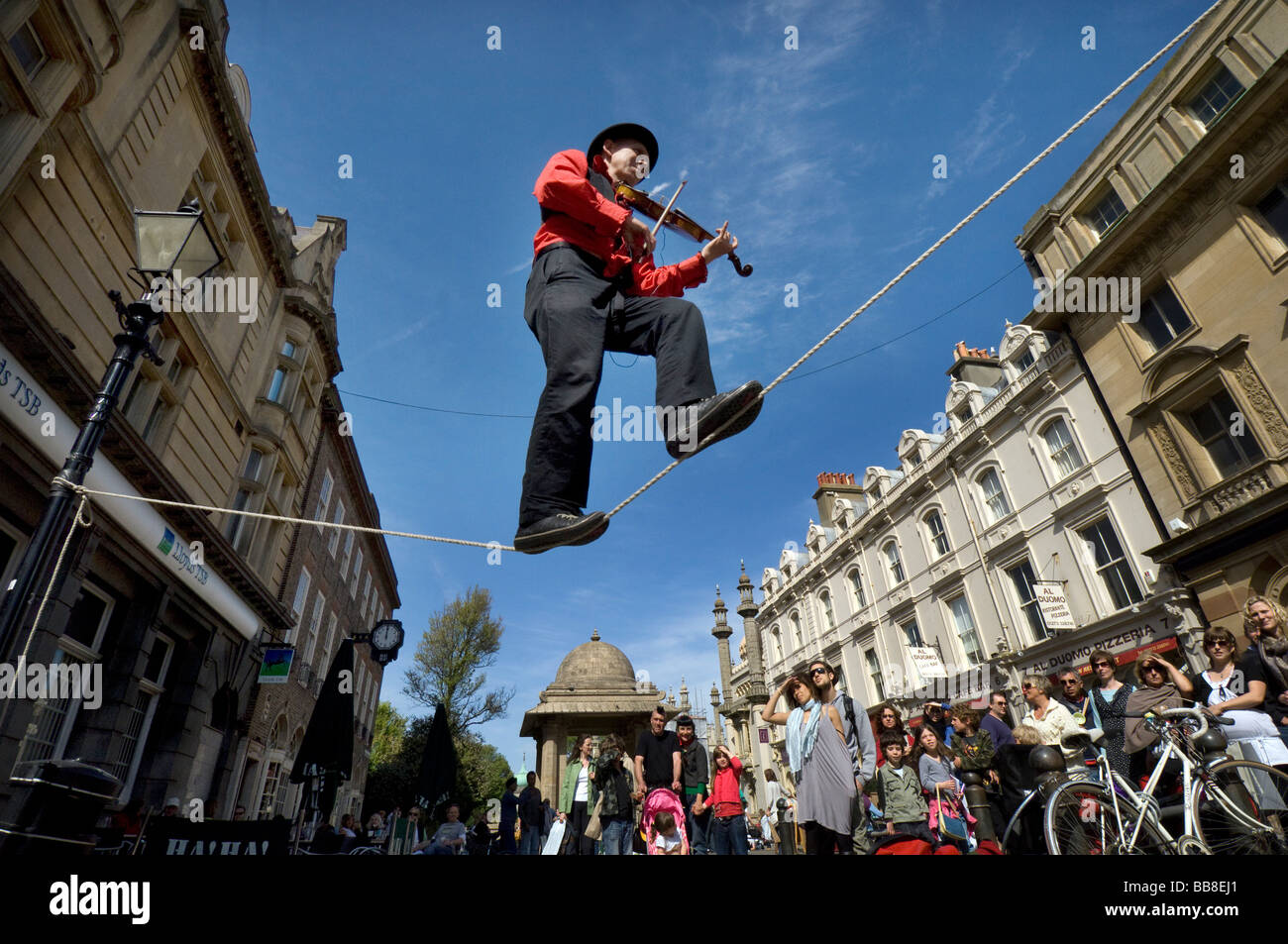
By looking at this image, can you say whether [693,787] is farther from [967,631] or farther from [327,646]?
[327,646]

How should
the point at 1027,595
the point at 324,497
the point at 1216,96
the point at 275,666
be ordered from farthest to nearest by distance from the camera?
the point at 324,497, the point at 1027,595, the point at 275,666, the point at 1216,96

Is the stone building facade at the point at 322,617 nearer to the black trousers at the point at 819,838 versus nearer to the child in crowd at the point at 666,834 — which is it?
the child in crowd at the point at 666,834

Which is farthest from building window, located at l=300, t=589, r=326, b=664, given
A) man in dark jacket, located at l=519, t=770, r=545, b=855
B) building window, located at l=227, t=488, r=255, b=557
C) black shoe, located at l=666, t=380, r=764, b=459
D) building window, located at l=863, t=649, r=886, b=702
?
black shoe, located at l=666, t=380, r=764, b=459

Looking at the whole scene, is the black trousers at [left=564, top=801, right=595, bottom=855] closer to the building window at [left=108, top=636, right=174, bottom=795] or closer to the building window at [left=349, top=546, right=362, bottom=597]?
the building window at [left=108, top=636, right=174, bottom=795]

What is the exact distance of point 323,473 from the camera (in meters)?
22.9

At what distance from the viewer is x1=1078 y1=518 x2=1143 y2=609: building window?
52.9 ft

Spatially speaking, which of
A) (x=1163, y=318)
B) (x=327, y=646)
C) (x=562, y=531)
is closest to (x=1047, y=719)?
(x=562, y=531)

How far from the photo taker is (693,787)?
8523 millimetres

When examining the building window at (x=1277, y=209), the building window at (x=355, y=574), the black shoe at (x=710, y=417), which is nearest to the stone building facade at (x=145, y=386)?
the black shoe at (x=710, y=417)

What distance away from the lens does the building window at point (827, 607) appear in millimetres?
29686

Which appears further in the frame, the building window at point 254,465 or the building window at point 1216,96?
the building window at point 254,465

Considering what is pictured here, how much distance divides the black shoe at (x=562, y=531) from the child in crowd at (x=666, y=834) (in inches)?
232

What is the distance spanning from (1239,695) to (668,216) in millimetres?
6546
